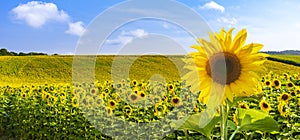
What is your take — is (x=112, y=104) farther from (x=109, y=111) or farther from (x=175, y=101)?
(x=175, y=101)

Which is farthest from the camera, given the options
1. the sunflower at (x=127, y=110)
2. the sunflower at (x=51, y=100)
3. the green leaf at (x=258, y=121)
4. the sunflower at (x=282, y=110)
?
the sunflower at (x=51, y=100)

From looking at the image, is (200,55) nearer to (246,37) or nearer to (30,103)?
(246,37)

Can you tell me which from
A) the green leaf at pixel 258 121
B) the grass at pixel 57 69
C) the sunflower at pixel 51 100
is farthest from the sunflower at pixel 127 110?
the grass at pixel 57 69

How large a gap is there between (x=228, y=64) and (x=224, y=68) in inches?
1.1

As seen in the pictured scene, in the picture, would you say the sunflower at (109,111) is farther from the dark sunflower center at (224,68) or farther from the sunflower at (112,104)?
the dark sunflower center at (224,68)

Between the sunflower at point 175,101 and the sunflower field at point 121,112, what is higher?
the sunflower at point 175,101

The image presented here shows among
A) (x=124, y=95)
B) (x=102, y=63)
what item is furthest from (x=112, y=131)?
(x=102, y=63)

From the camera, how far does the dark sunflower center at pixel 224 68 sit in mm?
1179

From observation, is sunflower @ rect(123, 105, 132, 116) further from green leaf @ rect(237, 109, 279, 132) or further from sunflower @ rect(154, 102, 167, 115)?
green leaf @ rect(237, 109, 279, 132)

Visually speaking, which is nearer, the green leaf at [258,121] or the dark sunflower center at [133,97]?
the green leaf at [258,121]

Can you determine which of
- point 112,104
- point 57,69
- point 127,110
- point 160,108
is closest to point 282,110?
point 160,108

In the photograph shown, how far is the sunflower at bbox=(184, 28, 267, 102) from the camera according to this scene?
46.4 inches

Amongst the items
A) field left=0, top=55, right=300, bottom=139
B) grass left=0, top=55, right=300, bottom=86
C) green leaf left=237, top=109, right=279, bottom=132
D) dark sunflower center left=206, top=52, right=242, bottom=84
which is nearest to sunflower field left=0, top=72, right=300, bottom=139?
field left=0, top=55, right=300, bottom=139

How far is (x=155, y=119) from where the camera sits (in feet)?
12.7
